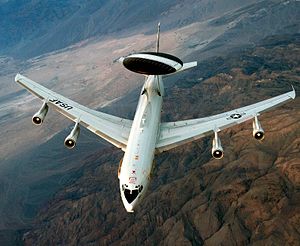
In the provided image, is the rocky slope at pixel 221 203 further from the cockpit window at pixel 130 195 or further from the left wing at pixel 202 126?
the cockpit window at pixel 130 195

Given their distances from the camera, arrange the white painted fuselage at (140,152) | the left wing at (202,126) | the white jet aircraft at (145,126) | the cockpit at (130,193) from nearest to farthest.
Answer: the cockpit at (130,193), the white painted fuselage at (140,152), the white jet aircraft at (145,126), the left wing at (202,126)

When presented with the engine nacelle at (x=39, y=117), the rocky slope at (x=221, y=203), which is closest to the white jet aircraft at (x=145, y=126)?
the engine nacelle at (x=39, y=117)

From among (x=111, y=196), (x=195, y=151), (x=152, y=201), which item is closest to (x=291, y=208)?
(x=152, y=201)

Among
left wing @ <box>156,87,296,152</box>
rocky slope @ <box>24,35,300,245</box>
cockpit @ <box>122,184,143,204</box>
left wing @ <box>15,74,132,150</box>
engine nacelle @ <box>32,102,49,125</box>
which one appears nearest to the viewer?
cockpit @ <box>122,184,143,204</box>

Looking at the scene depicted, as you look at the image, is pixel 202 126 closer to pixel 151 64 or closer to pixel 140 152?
pixel 151 64

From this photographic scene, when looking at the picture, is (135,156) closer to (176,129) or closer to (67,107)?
(176,129)

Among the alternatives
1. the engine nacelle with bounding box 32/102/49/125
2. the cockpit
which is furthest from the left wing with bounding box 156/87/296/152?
the engine nacelle with bounding box 32/102/49/125

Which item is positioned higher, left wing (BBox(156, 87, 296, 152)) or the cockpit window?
the cockpit window

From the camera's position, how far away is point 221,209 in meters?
123

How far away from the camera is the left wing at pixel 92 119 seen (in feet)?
211

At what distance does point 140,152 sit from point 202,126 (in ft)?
44.9

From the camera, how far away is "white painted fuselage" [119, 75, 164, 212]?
5109 centimetres

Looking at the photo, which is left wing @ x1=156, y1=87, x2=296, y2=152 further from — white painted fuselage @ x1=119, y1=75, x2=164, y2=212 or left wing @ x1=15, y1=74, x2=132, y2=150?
left wing @ x1=15, y1=74, x2=132, y2=150

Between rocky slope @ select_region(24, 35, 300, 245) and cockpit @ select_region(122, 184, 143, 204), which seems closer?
cockpit @ select_region(122, 184, 143, 204)
